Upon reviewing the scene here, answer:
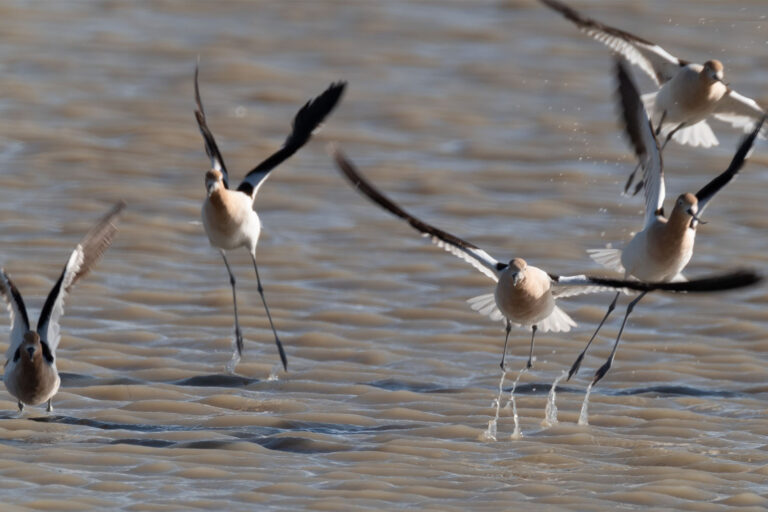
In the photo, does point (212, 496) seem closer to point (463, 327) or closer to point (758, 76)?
point (463, 327)

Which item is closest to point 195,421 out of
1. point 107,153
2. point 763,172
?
point 107,153

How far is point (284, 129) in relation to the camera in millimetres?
13305

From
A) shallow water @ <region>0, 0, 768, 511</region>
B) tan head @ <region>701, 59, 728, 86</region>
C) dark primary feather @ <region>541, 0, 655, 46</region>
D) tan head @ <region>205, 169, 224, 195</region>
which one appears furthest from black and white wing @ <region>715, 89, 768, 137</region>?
tan head @ <region>205, 169, 224, 195</region>

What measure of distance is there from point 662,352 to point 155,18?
922 centimetres

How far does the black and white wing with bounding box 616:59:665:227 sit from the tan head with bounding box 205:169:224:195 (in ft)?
7.53

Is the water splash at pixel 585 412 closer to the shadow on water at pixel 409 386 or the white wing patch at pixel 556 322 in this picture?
the white wing patch at pixel 556 322

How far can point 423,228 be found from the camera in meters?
7.92

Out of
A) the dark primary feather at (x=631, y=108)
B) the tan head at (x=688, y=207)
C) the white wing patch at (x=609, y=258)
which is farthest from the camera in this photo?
the white wing patch at (x=609, y=258)

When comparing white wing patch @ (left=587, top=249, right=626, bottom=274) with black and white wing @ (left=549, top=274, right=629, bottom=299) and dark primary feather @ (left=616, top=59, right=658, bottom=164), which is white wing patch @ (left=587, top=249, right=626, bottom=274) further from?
black and white wing @ (left=549, top=274, right=629, bottom=299)

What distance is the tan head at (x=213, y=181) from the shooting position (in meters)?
8.70

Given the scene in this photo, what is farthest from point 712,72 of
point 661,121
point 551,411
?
point 551,411

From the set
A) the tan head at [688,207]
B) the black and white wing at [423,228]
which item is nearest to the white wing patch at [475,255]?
the black and white wing at [423,228]

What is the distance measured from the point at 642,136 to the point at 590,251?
28.4 inches

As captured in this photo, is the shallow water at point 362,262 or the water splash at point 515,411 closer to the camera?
the shallow water at point 362,262
